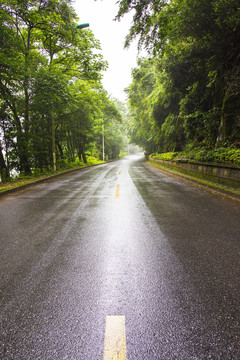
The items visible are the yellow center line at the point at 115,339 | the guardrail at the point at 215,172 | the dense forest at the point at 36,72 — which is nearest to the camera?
the yellow center line at the point at 115,339

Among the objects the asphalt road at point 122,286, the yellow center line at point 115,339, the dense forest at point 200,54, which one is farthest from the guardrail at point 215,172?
the yellow center line at point 115,339

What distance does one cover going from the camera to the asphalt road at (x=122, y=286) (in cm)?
138

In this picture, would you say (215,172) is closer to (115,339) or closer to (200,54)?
(200,54)

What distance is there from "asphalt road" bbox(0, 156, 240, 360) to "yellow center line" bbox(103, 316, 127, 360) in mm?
18

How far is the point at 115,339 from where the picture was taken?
1.40 m

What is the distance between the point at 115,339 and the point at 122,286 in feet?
2.07

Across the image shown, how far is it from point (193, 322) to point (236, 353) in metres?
0.33

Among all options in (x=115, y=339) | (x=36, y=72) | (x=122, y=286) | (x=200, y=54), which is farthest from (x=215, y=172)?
(x=36, y=72)

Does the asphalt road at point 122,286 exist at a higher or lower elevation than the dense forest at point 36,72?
lower

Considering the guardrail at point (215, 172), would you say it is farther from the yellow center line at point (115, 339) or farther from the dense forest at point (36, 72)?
the dense forest at point (36, 72)

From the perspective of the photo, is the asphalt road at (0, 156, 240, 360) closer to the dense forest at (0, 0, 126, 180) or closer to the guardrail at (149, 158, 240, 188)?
the guardrail at (149, 158, 240, 188)

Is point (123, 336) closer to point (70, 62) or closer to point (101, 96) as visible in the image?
point (70, 62)

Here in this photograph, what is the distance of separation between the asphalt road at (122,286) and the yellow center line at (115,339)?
2 centimetres

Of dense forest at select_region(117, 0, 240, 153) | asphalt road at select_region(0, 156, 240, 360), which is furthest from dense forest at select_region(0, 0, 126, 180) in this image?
asphalt road at select_region(0, 156, 240, 360)
